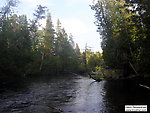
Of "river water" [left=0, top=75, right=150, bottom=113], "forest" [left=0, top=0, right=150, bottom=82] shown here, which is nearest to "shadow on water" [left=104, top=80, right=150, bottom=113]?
"river water" [left=0, top=75, right=150, bottom=113]

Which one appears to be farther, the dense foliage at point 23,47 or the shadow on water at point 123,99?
the dense foliage at point 23,47

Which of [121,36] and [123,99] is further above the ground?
[121,36]

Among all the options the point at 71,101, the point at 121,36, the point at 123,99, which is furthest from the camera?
the point at 121,36

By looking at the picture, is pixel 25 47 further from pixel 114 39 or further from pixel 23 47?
pixel 114 39

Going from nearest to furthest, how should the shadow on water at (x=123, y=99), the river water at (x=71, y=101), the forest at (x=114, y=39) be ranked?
the river water at (x=71, y=101), the shadow on water at (x=123, y=99), the forest at (x=114, y=39)

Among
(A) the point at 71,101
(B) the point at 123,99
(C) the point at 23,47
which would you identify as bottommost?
(A) the point at 71,101

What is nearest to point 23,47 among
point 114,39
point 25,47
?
point 25,47

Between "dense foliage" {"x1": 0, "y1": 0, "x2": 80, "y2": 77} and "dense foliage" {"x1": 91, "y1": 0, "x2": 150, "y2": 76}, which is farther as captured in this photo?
"dense foliage" {"x1": 0, "y1": 0, "x2": 80, "y2": 77}

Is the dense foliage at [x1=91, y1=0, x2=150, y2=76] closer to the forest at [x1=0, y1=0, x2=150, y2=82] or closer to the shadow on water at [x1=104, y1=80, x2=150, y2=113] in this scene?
the forest at [x1=0, y1=0, x2=150, y2=82]

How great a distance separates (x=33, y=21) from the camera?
38000 millimetres

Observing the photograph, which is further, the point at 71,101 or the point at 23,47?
the point at 23,47

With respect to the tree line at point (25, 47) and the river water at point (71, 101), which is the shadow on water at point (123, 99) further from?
the tree line at point (25, 47)

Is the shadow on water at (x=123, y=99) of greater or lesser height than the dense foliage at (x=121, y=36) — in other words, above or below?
below

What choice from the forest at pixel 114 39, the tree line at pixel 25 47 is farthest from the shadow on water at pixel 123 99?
the tree line at pixel 25 47
